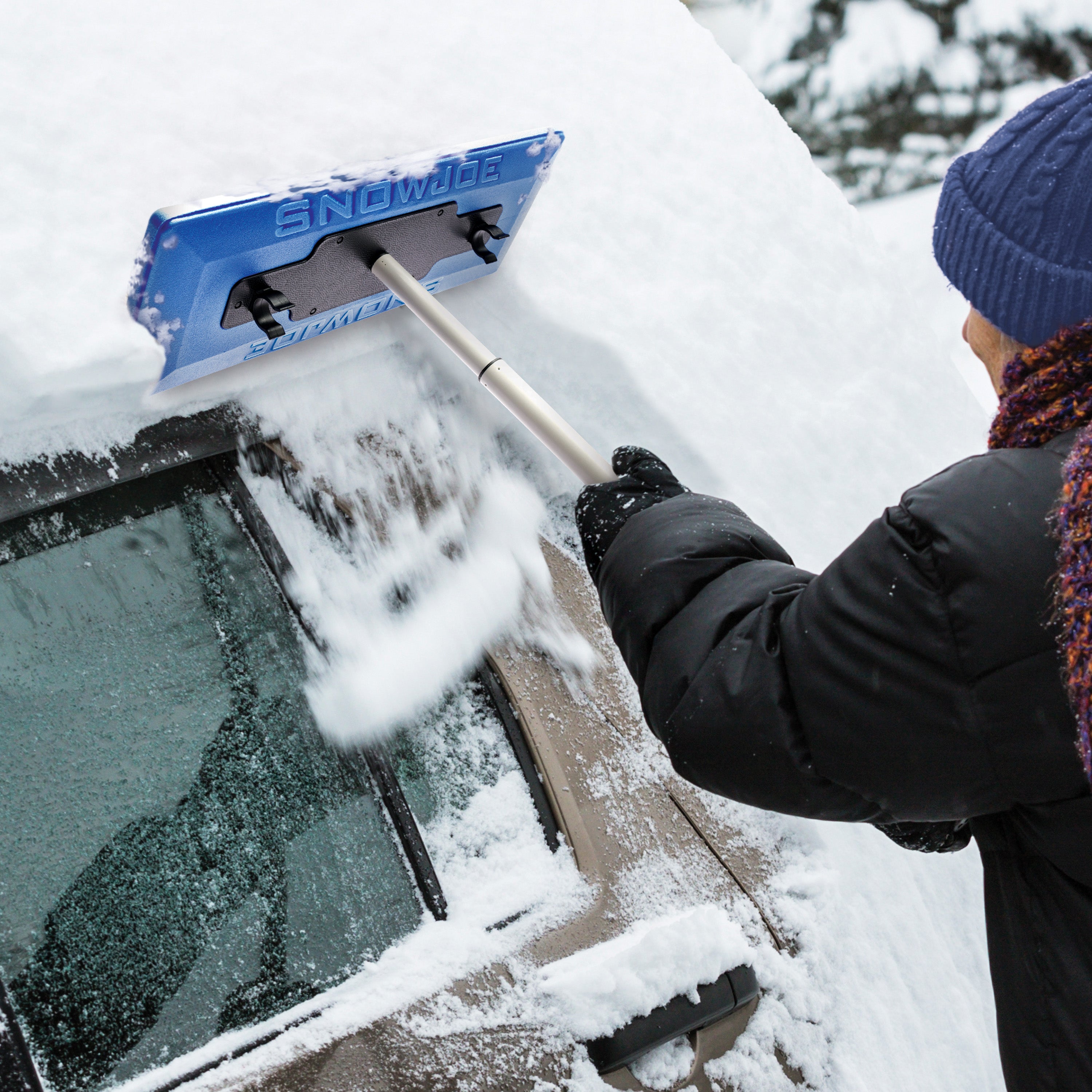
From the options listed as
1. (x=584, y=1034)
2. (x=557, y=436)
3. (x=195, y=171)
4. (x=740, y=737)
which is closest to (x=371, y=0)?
(x=195, y=171)

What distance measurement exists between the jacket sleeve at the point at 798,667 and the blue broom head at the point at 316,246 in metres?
0.71

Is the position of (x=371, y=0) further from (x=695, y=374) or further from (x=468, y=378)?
(x=695, y=374)

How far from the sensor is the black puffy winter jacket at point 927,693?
0.84 meters

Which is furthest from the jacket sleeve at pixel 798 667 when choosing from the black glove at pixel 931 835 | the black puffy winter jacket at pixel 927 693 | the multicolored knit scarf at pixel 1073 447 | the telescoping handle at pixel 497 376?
the telescoping handle at pixel 497 376

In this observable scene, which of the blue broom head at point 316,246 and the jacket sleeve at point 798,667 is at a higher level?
the blue broom head at point 316,246

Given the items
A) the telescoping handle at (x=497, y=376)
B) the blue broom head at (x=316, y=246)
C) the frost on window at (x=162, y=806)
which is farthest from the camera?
the telescoping handle at (x=497, y=376)

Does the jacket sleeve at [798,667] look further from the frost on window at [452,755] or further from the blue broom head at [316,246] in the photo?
the blue broom head at [316,246]

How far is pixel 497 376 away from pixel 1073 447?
96cm

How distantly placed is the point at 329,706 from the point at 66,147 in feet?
3.14

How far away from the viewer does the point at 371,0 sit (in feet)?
5.81

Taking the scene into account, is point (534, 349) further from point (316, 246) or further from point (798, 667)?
point (798, 667)

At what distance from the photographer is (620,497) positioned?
1.40m

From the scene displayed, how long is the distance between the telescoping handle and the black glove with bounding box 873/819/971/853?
0.73 metres

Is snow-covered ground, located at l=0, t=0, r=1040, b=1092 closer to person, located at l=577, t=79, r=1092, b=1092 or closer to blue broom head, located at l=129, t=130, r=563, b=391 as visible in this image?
blue broom head, located at l=129, t=130, r=563, b=391
